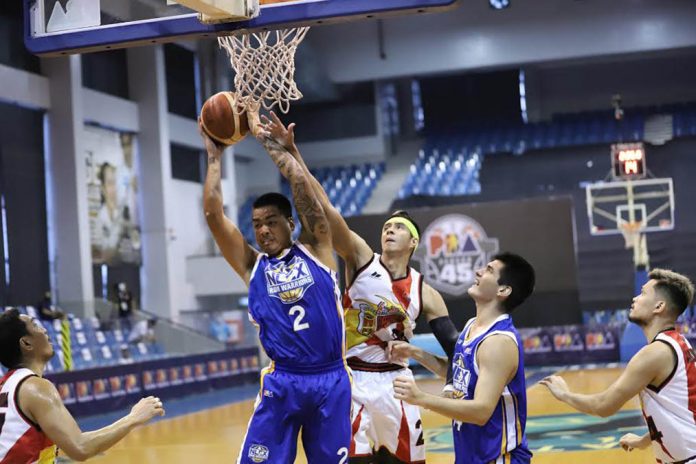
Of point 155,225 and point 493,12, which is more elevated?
point 493,12

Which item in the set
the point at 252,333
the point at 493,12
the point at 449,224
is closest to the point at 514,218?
the point at 449,224

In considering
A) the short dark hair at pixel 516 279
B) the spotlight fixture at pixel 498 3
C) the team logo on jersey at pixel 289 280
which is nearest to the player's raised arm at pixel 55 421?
the team logo on jersey at pixel 289 280

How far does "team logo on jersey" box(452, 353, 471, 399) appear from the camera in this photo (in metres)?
4.67

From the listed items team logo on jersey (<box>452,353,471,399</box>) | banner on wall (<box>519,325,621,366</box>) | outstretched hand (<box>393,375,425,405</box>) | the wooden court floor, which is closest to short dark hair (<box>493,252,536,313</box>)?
team logo on jersey (<box>452,353,471,399</box>)

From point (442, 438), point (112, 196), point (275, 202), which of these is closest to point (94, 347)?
point (112, 196)

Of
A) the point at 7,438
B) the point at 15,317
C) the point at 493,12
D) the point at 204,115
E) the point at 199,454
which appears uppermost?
the point at 493,12

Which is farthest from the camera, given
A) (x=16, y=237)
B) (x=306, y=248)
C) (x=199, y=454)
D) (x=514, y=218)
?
(x=16, y=237)

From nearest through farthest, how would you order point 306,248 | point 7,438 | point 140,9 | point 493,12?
point 7,438 → point 306,248 → point 140,9 → point 493,12

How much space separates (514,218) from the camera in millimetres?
18656

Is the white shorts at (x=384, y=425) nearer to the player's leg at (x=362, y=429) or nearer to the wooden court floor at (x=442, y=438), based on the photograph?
the player's leg at (x=362, y=429)

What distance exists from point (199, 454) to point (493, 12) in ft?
61.4

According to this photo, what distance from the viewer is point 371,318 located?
6172 mm

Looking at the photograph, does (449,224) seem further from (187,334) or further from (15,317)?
(15,317)

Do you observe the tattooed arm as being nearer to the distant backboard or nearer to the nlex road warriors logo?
the distant backboard
